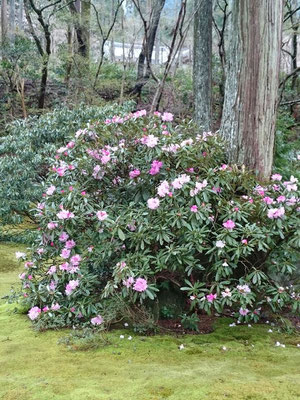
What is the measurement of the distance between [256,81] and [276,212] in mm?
1271

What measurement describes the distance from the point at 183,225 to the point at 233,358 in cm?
84

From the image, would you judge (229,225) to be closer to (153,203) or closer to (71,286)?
(153,203)

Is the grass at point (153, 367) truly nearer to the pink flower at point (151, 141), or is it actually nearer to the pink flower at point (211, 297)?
the pink flower at point (211, 297)

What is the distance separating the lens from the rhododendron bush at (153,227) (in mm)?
2689

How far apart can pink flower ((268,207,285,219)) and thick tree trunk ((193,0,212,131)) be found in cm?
536

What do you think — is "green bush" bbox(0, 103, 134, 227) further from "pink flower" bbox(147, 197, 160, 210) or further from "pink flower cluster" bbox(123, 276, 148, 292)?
"pink flower cluster" bbox(123, 276, 148, 292)

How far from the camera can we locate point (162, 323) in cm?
312

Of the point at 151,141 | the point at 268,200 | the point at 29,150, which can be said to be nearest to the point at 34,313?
the point at 151,141

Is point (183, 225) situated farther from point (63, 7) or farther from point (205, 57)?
point (63, 7)

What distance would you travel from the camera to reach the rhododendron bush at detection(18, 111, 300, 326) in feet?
8.82

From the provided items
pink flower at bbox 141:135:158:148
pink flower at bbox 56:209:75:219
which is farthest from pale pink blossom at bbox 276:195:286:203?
pink flower at bbox 56:209:75:219

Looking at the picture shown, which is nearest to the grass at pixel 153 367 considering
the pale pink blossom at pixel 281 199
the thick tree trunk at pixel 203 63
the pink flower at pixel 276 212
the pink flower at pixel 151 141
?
the pink flower at pixel 276 212

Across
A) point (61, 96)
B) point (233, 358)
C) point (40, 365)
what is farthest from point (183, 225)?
point (61, 96)

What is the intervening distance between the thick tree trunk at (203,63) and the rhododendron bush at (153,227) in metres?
4.87
